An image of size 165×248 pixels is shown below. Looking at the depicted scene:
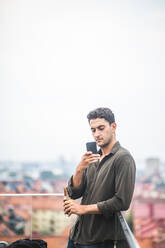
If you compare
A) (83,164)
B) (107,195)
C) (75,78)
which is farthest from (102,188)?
(75,78)

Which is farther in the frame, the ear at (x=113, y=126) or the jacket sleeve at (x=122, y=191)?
the ear at (x=113, y=126)

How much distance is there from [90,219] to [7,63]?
2632 centimetres

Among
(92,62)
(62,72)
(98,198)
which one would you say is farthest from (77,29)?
(98,198)

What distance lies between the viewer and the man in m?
1.11

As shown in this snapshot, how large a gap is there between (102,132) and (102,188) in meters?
0.23

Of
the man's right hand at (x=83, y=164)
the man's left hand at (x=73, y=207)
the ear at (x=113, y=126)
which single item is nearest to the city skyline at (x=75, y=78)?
the ear at (x=113, y=126)

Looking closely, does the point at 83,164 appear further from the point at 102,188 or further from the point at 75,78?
the point at 75,78

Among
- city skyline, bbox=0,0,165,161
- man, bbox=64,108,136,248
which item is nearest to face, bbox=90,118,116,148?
man, bbox=64,108,136,248

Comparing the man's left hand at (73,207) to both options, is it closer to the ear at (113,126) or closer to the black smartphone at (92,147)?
the black smartphone at (92,147)

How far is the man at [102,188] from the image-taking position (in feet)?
3.63

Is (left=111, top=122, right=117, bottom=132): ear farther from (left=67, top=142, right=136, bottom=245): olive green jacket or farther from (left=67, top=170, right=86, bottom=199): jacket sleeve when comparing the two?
(left=67, top=170, right=86, bottom=199): jacket sleeve

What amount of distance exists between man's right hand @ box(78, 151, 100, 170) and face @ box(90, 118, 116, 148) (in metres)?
0.08

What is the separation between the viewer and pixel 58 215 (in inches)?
116

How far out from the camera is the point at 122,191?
3.59 feet
